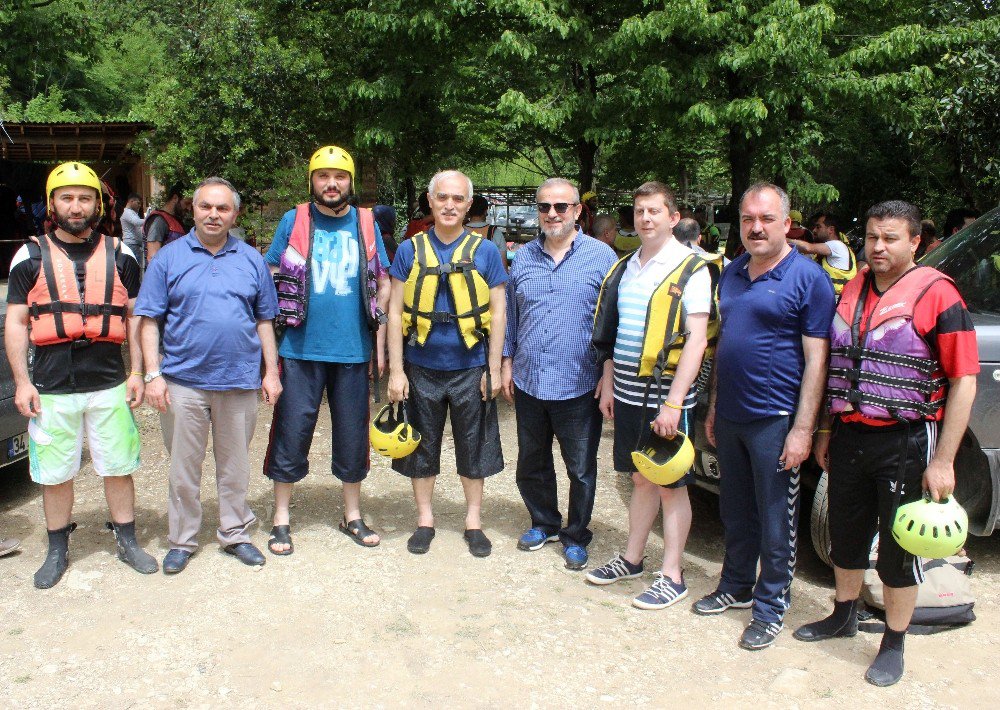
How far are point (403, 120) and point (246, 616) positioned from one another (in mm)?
6762

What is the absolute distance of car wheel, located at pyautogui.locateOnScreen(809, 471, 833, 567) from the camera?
4332 mm

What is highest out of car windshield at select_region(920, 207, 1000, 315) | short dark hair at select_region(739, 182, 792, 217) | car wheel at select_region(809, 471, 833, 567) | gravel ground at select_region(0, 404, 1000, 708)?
short dark hair at select_region(739, 182, 792, 217)

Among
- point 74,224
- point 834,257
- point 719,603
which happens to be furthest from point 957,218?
point 74,224

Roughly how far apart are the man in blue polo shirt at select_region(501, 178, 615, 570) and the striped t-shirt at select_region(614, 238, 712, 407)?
28 centimetres

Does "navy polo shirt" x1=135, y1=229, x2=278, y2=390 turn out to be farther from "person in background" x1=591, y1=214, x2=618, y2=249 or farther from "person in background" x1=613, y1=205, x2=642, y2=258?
"person in background" x1=613, y1=205, x2=642, y2=258

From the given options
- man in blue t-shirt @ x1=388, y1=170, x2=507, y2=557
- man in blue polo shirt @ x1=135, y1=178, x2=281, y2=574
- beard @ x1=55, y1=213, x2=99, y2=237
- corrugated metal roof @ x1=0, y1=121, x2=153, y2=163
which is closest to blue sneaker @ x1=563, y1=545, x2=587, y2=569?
man in blue t-shirt @ x1=388, y1=170, x2=507, y2=557

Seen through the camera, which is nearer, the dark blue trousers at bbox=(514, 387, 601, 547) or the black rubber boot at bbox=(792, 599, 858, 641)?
the black rubber boot at bbox=(792, 599, 858, 641)

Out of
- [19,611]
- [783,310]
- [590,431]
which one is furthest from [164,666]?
[783,310]

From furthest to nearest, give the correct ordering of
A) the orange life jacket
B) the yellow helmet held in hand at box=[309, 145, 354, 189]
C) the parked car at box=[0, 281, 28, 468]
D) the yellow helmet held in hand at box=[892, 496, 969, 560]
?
the parked car at box=[0, 281, 28, 468] → the yellow helmet held in hand at box=[309, 145, 354, 189] → the orange life jacket → the yellow helmet held in hand at box=[892, 496, 969, 560]

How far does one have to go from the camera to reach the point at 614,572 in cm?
453

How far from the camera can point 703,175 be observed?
101ft

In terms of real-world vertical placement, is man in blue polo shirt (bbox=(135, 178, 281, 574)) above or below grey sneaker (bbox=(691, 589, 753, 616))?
above

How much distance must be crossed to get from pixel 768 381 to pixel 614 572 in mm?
1341

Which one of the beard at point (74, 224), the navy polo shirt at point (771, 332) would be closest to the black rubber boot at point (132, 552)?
the beard at point (74, 224)
